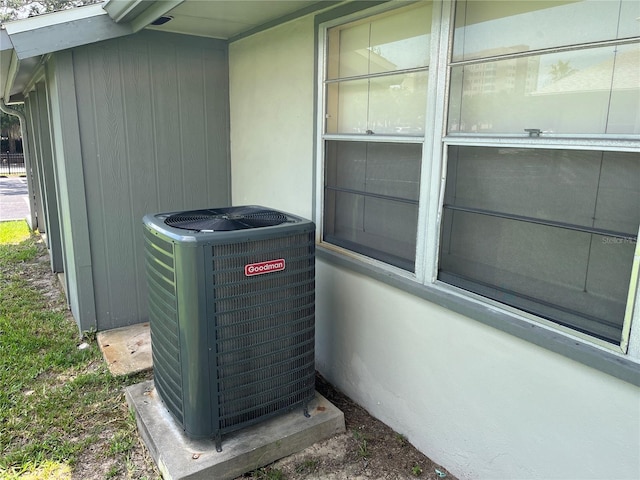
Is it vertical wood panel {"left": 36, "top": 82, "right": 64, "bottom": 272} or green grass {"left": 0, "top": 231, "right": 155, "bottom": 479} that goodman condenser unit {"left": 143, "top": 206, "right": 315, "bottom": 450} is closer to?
green grass {"left": 0, "top": 231, "right": 155, "bottom": 479}

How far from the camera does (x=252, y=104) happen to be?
11.9 feet

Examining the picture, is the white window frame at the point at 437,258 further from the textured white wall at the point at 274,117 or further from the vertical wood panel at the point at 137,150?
the vertical wood panel at the point at 137,150

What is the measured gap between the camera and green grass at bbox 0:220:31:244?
720cm

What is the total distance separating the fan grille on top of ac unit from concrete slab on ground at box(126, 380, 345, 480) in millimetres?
1051

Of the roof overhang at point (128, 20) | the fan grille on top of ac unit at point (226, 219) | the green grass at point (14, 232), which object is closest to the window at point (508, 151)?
the roof overhang at point (128, 20)

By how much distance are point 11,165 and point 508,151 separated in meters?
28.8

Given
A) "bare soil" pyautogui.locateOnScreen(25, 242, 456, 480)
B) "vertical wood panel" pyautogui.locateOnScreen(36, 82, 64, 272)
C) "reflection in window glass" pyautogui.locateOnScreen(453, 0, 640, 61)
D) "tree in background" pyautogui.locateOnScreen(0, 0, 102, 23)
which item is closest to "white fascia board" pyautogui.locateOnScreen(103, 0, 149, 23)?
"reflection in window glass" pyautogui.locateOnScreen(453, 0, 640, 61)

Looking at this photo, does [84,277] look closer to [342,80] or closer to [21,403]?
[21,403]

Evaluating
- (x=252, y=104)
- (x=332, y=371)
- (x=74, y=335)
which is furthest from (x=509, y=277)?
(x=74, y=335)

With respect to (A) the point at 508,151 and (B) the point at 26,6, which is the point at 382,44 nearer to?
(A) the point at 508,151

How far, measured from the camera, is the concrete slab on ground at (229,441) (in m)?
2.18

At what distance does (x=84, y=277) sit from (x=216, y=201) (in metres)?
1.22

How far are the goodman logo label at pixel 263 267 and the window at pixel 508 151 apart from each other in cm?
66

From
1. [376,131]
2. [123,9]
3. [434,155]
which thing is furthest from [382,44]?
[123,9]
